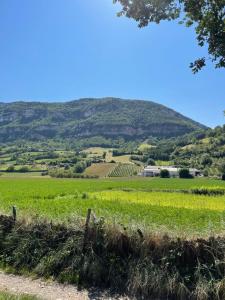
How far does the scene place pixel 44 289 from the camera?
10250 mm

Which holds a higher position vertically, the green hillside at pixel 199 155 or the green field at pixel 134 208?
the green hillside at pixel 199 155

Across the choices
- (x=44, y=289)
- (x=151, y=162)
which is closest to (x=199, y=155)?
(x=151, y=162)

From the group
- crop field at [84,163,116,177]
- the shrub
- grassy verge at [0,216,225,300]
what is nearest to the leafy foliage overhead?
grassy verge at [0,216,225,300]

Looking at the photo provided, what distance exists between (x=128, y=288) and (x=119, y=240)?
140 centimetres

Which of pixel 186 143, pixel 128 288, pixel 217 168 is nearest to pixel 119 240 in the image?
pixel 128 288

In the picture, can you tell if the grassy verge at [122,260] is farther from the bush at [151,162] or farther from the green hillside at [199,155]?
the bush at [151,162]

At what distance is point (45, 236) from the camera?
1222 cm

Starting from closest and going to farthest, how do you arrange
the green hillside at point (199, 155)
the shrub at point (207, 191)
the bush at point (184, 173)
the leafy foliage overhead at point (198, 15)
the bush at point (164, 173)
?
the leafy foliage overhead at point (198, 15)
the shrub at point (207, 191)
the bush at point (184, 173)
the bush at point (164, 173)
the green hillside at point (199, 155)

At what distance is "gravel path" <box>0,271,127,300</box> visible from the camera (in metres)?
9.77

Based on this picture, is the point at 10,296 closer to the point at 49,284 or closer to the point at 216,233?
the point at 49,284

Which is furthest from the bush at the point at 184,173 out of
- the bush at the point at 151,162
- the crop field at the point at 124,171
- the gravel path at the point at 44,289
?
the gravel path at the point at 44,289

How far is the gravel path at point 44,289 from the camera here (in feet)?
32.1

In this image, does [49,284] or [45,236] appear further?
[45,236]

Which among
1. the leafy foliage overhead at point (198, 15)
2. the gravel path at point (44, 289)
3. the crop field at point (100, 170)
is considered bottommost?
the gravel path at point (44, 289)
